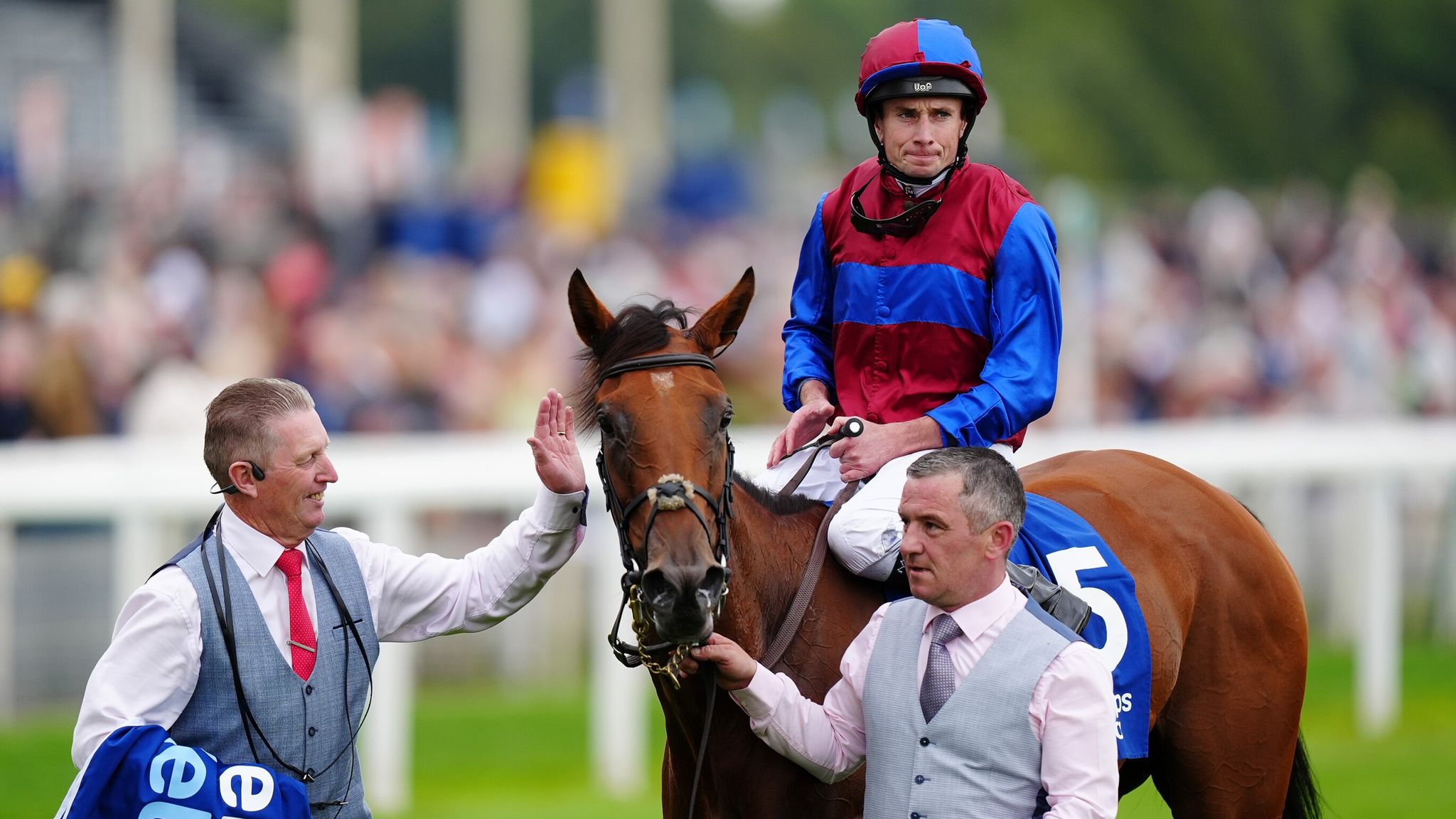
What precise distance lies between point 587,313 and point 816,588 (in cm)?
80

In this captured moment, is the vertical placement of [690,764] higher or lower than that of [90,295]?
lower

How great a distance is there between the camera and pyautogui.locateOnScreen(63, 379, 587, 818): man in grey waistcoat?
A: 3.42 meters

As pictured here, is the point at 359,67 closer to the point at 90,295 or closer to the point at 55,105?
the point at 55,105

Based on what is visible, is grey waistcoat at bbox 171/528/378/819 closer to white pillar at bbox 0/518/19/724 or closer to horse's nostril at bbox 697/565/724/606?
horse's nostril at bbox 697/565/724/606

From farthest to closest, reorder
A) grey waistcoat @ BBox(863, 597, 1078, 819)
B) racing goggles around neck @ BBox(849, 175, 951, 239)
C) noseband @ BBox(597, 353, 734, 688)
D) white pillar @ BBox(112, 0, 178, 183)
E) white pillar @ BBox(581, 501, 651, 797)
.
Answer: white pillar @ BBox(112, 0, 178, 183) < white pillar @ BBox(581, 501, 651, 797) < racing goggles around neck @ BBox(849, 175, 951, 239) < noseband @ BBox(597, 353, 734, 688) < grey waistcoat @ BBox(863, 597, 1078, 819)

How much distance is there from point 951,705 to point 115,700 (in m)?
1.56

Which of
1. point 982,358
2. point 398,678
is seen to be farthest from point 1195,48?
point 982,358

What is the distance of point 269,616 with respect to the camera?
3.57 meters

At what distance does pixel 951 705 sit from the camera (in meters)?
3.44

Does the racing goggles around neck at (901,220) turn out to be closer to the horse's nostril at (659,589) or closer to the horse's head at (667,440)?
the horse's head at (667,440)

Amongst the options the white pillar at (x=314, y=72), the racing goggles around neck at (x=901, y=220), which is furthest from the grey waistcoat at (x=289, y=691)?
the white pillar at (x=314, y=72)

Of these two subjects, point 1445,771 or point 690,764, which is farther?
point 1445,771

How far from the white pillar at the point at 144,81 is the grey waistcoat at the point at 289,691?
638 inches

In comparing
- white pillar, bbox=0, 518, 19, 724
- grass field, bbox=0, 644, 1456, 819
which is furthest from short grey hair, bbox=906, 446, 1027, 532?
white pillar, bbox=0, 518, 19, 724
